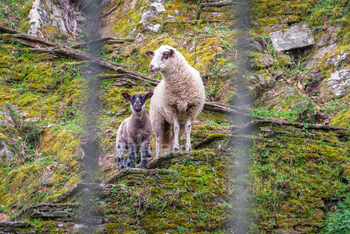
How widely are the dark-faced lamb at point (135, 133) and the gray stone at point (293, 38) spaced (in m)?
7.19

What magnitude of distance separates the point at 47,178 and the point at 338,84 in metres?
8.69

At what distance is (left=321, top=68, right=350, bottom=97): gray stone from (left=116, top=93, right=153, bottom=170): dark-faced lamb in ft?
19.5

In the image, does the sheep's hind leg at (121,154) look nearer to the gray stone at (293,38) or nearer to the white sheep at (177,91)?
the white sheep at (177,91)

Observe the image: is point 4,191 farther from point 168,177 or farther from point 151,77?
point 151,77

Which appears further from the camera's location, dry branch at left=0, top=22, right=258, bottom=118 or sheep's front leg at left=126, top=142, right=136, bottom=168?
dry branch at left=0, top=22, right=258, bottom=118

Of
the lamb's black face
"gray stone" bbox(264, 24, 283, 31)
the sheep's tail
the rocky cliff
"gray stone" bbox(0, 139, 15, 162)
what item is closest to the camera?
the rocky cliff

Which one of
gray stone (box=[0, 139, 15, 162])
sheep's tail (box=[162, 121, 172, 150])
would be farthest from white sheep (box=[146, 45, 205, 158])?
gray stone (box=[0, 139, 15, 162])

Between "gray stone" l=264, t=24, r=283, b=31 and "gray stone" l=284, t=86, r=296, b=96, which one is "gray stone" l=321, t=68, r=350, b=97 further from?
"gray stone" l=264, t=24, r=283, b=31

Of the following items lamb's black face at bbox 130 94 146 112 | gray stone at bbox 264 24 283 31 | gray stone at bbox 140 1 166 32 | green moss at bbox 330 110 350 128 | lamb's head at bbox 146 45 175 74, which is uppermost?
gray stone at bbox 140 1 166 32

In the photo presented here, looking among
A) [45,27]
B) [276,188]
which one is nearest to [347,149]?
[276,188]

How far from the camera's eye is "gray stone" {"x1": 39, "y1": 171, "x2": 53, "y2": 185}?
23.5 feet

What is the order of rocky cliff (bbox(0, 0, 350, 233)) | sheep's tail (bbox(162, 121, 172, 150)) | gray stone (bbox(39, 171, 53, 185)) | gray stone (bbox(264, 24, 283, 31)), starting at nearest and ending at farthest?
rocky cliff (bbox(0, 0, 350, 233)), sheep's tail (bbox(162, 121, 172, 150)), gray stone (bbox(39, 171, 53, 185)), gray stone (bbox(264, 24, 283, 31))

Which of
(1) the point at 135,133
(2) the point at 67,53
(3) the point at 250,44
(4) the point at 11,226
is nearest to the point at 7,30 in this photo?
(2) the point at 67,53

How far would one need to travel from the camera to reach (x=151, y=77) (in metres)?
Answer: 11.5
